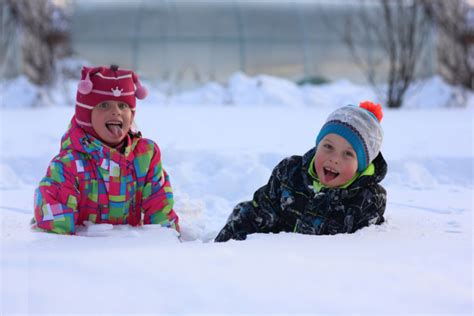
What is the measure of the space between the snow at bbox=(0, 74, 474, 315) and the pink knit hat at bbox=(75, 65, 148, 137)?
0.59m

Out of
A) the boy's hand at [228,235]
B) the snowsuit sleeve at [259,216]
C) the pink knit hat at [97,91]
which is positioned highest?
the pink knit hat at [97,91]

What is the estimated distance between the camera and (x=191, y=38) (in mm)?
13359

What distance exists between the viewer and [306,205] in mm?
2846

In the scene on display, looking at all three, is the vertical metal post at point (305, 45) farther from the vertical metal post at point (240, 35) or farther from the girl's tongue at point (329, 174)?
the girl's tongue at point (329, 174)

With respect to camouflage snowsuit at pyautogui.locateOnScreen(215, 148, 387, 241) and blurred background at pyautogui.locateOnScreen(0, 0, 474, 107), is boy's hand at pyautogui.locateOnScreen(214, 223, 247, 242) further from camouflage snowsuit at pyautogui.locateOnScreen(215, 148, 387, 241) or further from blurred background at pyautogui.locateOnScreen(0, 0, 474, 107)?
blurred background at pyautogui.locateOnScreen(0, 0, 474, 107)

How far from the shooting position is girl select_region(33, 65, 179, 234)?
2.85 m

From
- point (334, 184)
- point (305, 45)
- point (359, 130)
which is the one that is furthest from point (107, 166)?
point (305, 45)

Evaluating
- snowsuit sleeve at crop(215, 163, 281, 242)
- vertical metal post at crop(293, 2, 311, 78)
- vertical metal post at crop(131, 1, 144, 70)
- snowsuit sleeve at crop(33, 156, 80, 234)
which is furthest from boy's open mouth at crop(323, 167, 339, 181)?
vertical metal post at crop(293, 2, 311, 78)

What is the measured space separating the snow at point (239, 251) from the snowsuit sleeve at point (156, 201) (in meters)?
0.15

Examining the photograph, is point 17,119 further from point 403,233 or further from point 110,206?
point 403,233

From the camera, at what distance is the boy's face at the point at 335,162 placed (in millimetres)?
2717

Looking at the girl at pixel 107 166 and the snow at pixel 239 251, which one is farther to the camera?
the girl at pixel 107 166

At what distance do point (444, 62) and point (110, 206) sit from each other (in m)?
10.2

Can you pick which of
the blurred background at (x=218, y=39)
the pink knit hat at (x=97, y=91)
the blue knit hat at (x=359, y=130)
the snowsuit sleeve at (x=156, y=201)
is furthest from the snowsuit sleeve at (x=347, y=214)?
the blurred background at (x=218, y=39)
